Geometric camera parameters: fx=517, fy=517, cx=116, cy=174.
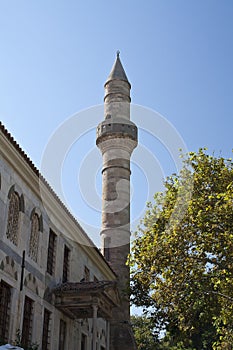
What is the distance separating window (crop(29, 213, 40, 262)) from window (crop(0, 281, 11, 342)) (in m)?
1.97

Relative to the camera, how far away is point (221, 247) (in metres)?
15.9

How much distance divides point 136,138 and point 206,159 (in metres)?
13.5

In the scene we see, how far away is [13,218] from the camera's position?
15086 mm

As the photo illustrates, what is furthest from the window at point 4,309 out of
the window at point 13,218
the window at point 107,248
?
the window at point 107,248

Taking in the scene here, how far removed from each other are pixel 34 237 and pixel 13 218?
1.75m

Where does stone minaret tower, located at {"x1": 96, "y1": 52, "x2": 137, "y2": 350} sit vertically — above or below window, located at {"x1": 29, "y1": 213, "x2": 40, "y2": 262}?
above

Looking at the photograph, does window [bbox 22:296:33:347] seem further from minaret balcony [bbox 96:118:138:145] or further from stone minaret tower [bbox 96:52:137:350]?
minaret balcony [bbox 96:118:138:145]

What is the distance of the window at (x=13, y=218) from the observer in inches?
579

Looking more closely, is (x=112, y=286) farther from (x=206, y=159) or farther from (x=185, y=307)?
(x=206, y=159)

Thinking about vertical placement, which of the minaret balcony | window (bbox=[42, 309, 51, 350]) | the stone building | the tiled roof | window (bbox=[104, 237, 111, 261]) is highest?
the minaret balcony

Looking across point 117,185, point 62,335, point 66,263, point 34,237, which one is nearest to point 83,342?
point 62,335

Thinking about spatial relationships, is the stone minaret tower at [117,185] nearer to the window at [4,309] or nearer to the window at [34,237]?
the window at [34,237]

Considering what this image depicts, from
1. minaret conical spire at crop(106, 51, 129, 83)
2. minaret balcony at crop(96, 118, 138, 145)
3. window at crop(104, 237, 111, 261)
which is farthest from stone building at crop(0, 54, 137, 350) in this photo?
minaret conical spire at crop(106, 51, 129, 83)

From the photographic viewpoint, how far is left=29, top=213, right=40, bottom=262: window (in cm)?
1630
